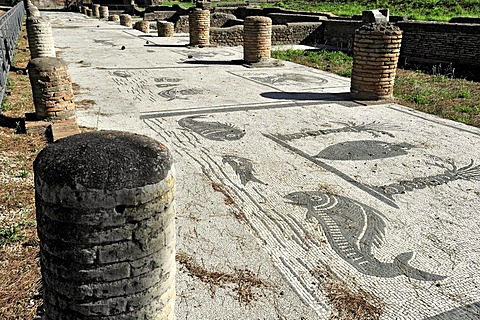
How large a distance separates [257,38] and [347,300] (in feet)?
30.3

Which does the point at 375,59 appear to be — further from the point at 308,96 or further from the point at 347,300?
the point at 347,300

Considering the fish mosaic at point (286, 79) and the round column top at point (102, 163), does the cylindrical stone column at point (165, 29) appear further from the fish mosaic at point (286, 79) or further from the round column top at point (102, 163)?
the round column top at point (102, 163)

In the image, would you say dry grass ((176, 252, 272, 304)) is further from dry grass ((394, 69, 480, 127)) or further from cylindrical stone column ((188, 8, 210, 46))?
cylindrical stone column ((188, 8, 210, 46))

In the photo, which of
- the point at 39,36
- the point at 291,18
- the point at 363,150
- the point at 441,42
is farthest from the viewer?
the point at 291,18

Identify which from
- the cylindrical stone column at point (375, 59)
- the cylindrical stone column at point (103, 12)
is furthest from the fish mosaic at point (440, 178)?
the cylindrical stone column at point (103, 12)

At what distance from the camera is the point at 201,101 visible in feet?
25.0

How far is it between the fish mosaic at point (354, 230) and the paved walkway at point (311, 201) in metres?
0.01

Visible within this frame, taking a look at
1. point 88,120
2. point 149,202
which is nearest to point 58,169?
point 149,202

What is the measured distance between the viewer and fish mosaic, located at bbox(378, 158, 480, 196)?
4.33 metres

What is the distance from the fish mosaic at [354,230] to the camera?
3.03m

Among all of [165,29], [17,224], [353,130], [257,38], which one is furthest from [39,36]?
[165,29]

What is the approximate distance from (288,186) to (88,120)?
136 inches

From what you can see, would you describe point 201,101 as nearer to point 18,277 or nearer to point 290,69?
point 290,69

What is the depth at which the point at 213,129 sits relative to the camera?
6062 mm
